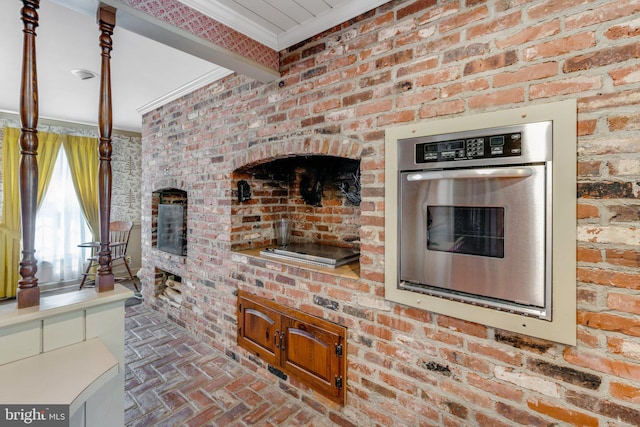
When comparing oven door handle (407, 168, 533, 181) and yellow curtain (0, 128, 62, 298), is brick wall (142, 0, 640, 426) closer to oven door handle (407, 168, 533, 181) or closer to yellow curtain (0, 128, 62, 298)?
oven door handle (407, 168, 533, 181)

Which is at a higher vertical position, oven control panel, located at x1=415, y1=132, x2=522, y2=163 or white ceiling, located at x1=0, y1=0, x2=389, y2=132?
white ceiling, located at x1=0, y1=0, x2=389, y2=132

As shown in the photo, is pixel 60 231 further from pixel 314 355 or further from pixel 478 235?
pixel 478 235

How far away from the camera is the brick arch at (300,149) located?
5.83 feet

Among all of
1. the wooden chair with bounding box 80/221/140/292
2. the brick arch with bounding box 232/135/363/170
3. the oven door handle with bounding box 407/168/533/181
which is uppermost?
the brick arch with bounding box 232/135/363/170

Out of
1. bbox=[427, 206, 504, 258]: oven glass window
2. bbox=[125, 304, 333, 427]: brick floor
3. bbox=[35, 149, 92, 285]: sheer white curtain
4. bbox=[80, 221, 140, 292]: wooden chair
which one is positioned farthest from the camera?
bbox=[80, 221, 140, 292]: wooden chair

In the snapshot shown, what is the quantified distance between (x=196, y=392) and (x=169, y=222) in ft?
6.20

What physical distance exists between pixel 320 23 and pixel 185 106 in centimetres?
183

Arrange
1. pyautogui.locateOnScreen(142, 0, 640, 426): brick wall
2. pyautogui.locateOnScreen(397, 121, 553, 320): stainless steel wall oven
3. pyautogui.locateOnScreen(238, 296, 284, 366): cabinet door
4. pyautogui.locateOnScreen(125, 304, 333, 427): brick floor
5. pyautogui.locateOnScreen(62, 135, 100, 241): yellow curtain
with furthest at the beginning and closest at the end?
pyautogui.locateOnScreen(62, 135, 100, 241): yellow curtain
pyautogui.locateOnScreen(238, 296, 284, 366): cabinet door
pyautogui.locateOnScreen(125, 304, 333, 427): brick floor
pyautogui.locateOnScreen(397, 121, 553, 320): stainless steel wall oven
pyautogui.locateOnScreen(142, 0, 640, 426): brick wall

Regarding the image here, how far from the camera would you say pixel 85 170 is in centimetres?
463

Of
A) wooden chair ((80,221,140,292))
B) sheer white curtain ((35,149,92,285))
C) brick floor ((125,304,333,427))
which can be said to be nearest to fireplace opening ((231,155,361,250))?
brick floor ((125,304,333,427))

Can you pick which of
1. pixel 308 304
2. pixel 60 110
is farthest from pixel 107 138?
pixel 60 110

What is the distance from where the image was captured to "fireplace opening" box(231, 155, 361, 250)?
8.37 feet

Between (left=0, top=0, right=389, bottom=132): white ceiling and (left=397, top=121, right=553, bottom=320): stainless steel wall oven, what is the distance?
96 centimetres

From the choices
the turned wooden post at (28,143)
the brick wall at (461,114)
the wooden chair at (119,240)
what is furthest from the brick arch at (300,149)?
the wooden chair at (119,240)
